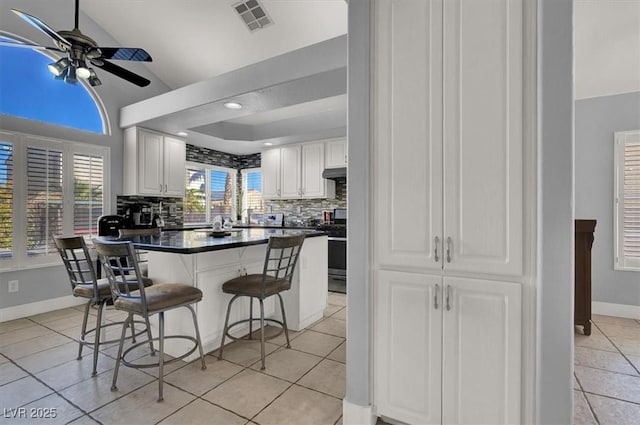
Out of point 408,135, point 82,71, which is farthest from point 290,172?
point 408,135

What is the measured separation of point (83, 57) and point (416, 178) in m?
2.63

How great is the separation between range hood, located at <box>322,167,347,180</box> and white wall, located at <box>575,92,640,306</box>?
292 cm

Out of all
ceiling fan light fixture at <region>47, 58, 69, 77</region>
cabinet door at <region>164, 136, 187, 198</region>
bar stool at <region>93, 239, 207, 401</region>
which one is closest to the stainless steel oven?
cabinet door at <region>164, 136, 187, 198</region>

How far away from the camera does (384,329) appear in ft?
5.27

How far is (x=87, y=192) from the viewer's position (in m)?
3.94

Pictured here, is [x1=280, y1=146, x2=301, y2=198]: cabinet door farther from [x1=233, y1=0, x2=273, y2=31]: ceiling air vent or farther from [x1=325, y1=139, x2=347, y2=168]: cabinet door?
[x1=233, y1=0, x2=273, y2=31]: ceiling air vent

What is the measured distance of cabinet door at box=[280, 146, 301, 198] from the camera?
5562 mm

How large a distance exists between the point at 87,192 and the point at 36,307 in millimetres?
1410

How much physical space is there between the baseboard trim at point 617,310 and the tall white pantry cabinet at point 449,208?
3225mm

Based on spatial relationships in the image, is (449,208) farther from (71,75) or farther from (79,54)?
(71,75)

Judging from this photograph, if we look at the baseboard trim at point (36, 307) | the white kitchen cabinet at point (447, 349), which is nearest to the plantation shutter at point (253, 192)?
the baseboard trim at point (36, 307)

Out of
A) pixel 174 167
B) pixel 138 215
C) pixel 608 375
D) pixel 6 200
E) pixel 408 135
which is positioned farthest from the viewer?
pixel 174 167

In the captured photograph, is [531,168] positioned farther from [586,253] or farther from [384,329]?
[586,253]

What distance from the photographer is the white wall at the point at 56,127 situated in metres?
3.30
